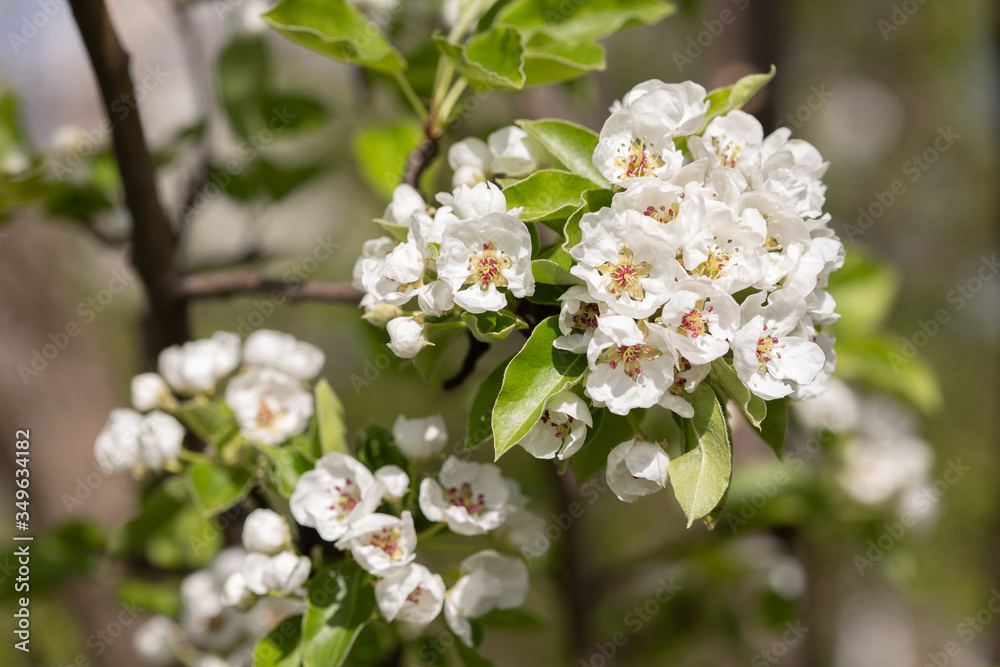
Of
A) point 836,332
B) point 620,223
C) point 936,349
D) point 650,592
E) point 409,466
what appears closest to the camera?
point 620,223

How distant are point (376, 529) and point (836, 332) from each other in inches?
53.4

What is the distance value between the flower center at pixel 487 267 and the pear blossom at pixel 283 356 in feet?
1.93

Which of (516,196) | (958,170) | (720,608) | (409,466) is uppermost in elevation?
(516,196)

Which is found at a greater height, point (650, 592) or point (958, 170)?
point (650, 592)

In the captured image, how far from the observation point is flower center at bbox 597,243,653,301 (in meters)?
0.82

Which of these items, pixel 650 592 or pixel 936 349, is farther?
pixel 936 349

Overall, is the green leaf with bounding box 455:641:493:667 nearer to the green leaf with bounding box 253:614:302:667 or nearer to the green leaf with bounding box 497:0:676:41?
the green leaf with bounding box 253:614:302:667

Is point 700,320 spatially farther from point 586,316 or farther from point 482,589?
point 482,589

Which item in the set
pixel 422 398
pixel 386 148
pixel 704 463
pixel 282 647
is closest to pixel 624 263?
pixel 704 463

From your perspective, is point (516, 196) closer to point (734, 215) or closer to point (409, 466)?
point (734, 215)

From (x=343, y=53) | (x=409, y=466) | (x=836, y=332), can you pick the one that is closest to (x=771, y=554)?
(x=836, y=332)

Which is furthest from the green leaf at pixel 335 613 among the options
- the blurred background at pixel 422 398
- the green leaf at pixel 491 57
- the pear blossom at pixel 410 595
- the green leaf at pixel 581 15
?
the green leaf at pixel 581 15

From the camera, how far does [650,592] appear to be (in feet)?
8.14

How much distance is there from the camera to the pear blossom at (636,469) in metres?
0.89
